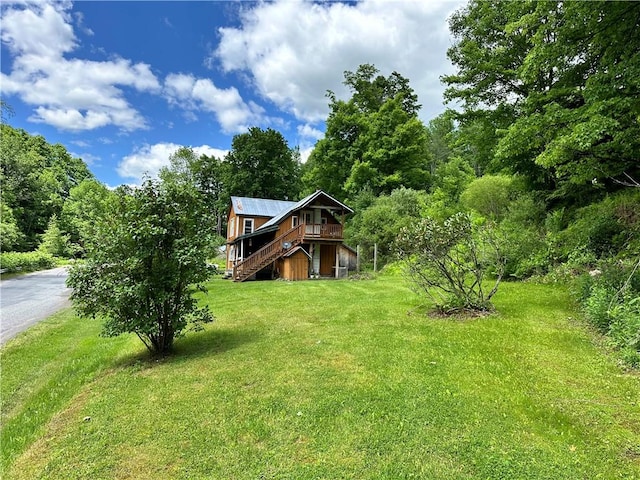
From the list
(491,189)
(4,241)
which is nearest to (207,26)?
(491,189)

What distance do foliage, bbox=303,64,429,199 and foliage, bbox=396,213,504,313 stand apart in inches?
866

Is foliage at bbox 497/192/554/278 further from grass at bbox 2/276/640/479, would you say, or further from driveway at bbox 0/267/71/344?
driveway at bbox 0/267/71/344

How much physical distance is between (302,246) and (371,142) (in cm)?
1436

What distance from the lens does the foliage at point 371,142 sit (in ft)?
100

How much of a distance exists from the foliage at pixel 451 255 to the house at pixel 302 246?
477 inches

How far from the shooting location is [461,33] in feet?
57.3

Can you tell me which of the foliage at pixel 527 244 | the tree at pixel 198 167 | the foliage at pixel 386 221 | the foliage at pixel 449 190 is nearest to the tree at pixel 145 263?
the foliage at pixel 527 244

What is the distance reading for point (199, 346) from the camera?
704 cm

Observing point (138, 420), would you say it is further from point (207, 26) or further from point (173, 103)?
point (173, 103)

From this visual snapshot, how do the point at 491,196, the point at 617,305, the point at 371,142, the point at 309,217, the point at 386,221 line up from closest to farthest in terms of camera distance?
the point at 617,305 → the point at 491,196 → the point at 386,221 → the point at 309,217 → the point at 371,142

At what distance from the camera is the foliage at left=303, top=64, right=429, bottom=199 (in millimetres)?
30516

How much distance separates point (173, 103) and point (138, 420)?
2222 cm

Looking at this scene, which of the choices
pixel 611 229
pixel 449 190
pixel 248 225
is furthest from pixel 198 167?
pixel 611 229

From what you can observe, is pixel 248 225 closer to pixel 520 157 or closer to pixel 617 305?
pixel 520 157
